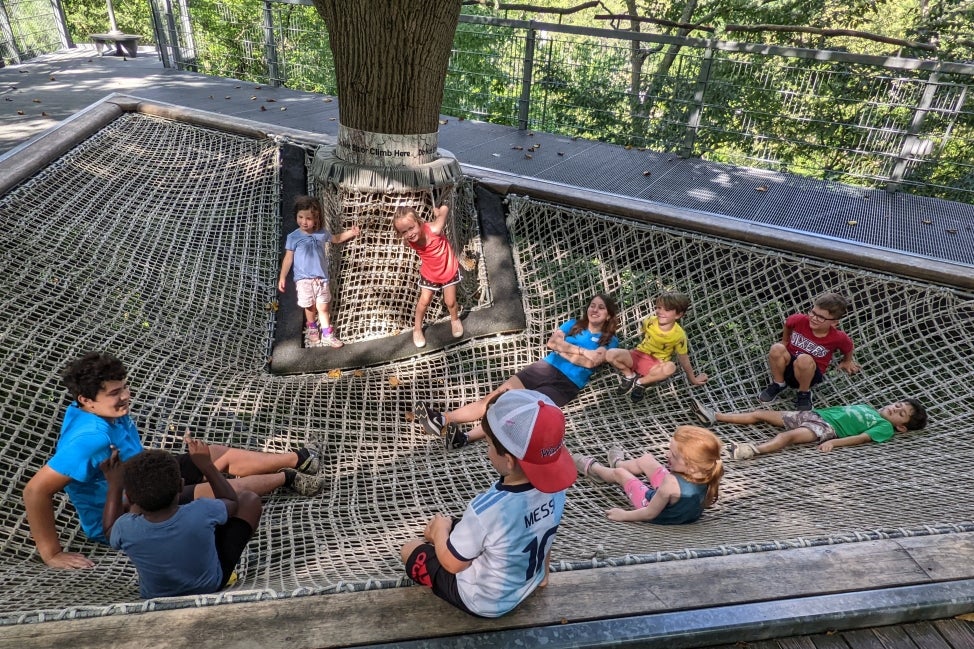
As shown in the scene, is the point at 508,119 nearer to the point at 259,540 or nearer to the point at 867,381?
the point at 867,381

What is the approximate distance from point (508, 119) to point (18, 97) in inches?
259

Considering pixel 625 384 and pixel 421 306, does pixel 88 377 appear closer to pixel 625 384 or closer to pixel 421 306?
pixel 421 306

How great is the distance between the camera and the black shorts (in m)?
2.34

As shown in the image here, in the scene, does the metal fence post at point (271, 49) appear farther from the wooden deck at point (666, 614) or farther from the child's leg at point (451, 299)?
the wooden deck at point (666, 614)

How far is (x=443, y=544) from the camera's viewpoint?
75.8 inches

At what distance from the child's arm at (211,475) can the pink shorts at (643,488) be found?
1.85 metres

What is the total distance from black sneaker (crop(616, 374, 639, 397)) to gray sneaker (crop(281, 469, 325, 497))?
79.9 inches

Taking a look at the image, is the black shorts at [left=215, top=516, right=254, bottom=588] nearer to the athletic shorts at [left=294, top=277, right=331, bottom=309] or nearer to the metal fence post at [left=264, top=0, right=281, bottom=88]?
the athletic shorts at [left=294, top=277, right=331, bottom=309]

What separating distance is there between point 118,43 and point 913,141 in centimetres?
1477

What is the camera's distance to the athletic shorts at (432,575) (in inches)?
74.5

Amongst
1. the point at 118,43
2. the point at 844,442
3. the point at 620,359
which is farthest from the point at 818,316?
the point at 118,43

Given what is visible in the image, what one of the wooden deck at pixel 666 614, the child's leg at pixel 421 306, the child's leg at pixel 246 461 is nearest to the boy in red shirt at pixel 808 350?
the wooden deck at pixel 666 614

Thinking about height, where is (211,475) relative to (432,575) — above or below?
below

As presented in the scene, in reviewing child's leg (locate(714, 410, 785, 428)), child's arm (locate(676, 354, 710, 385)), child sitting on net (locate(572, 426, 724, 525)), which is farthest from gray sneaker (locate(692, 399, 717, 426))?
child sitting on net (locate(572, 426, 724, 525))
